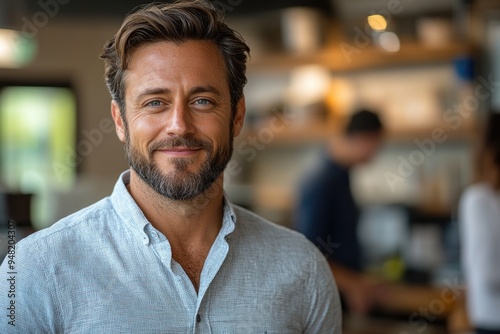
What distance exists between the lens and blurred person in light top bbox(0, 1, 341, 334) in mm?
1332

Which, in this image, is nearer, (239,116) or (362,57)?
(239,116)

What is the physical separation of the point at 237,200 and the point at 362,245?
81 cm

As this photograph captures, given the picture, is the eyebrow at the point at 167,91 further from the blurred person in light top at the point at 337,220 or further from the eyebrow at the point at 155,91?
the blurred person in light top at the point at 337,220

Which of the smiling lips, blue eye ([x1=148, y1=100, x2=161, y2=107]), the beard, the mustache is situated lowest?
the beard

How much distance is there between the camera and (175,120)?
1.35 metres

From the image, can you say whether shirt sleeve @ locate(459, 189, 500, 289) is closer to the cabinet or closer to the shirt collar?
the cabinet

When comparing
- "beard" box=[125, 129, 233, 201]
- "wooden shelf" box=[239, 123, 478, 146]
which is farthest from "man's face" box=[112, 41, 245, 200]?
"wooden shelf" box=[239, 123, 478, 146]

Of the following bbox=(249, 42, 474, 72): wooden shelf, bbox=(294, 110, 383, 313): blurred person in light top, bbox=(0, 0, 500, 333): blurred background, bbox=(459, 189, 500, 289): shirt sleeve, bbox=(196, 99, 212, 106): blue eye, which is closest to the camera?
bbox=(196, 99, 212, 106): blue eye

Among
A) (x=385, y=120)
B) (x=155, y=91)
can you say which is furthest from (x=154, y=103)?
(x=385, y=120)

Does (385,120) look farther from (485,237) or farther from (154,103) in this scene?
(154,103)

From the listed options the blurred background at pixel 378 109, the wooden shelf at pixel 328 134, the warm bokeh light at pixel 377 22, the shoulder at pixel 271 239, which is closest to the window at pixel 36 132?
the blurred background at pixel 378 109

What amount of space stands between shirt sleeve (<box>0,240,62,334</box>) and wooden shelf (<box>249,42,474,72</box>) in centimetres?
336

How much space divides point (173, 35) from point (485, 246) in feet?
6.01

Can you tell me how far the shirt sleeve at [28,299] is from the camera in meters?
1.30
